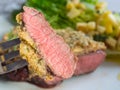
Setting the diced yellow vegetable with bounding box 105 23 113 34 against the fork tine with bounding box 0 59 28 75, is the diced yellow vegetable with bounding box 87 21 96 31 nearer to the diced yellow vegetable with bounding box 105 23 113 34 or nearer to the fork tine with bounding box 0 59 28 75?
the diced yellow vegetable with bounding box 105 23 113 34

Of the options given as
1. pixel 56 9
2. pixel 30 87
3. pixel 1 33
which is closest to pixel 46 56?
pixel 30 87

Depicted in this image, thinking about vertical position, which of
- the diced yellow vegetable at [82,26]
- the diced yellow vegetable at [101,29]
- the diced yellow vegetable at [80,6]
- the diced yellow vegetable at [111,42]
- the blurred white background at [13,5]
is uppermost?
the diced yellow vegetable at [80,6]

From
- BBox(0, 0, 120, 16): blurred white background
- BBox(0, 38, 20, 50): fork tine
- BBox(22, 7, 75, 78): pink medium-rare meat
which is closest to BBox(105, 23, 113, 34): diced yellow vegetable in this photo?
BBox(0, 0, 120, 16): blurred white background

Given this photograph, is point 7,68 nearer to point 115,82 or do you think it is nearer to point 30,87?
point 30,87

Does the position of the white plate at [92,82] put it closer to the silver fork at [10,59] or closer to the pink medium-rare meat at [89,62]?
the pink medium-rare meat at [89,62]

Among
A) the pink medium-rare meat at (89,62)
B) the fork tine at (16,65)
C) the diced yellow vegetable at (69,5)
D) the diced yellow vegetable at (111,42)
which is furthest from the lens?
the diced yellow vegetable at (69,5)

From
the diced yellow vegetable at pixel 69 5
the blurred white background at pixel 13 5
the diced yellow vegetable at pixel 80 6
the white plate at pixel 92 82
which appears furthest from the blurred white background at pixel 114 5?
the white plate at pixel 92 82
